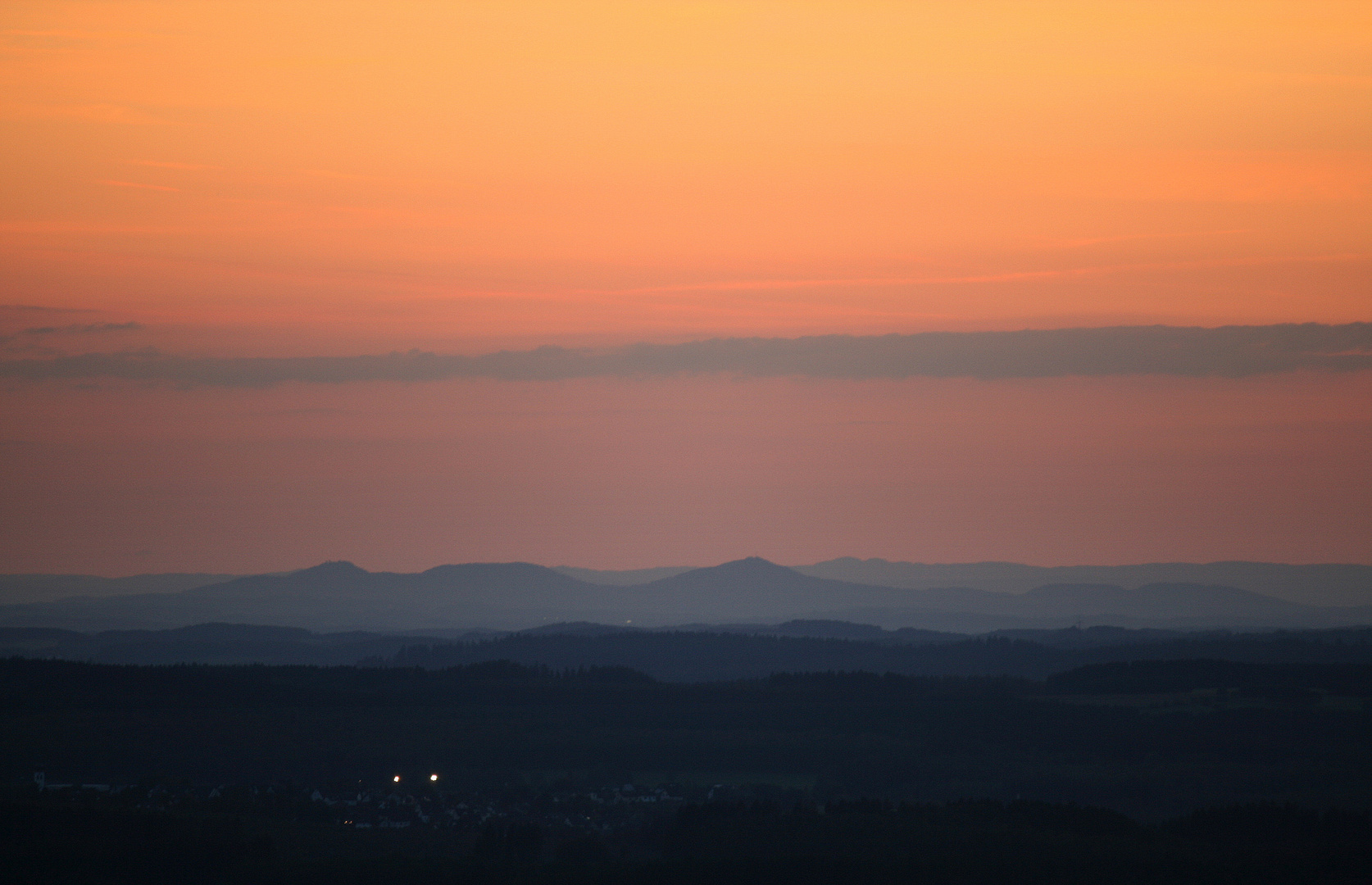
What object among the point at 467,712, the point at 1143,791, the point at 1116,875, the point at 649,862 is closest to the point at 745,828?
the point at 649,862

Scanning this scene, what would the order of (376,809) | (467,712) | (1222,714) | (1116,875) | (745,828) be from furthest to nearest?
1. (467,712)
2. (1222,714)
3. (376,809)
4. (745,828)
5. (1116,875)

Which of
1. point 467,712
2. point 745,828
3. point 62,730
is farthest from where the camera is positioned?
point 467,712

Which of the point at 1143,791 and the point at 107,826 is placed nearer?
the point at 107,826

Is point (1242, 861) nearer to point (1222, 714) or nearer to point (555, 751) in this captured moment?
point (1222, 714)

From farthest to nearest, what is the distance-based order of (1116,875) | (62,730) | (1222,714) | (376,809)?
(1222,714), (62,730), (376,809), (1116,875)

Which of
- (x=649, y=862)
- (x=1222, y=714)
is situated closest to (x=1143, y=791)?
(x=1222, y=714)

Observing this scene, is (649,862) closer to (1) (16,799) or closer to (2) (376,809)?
(2) (376,809)
